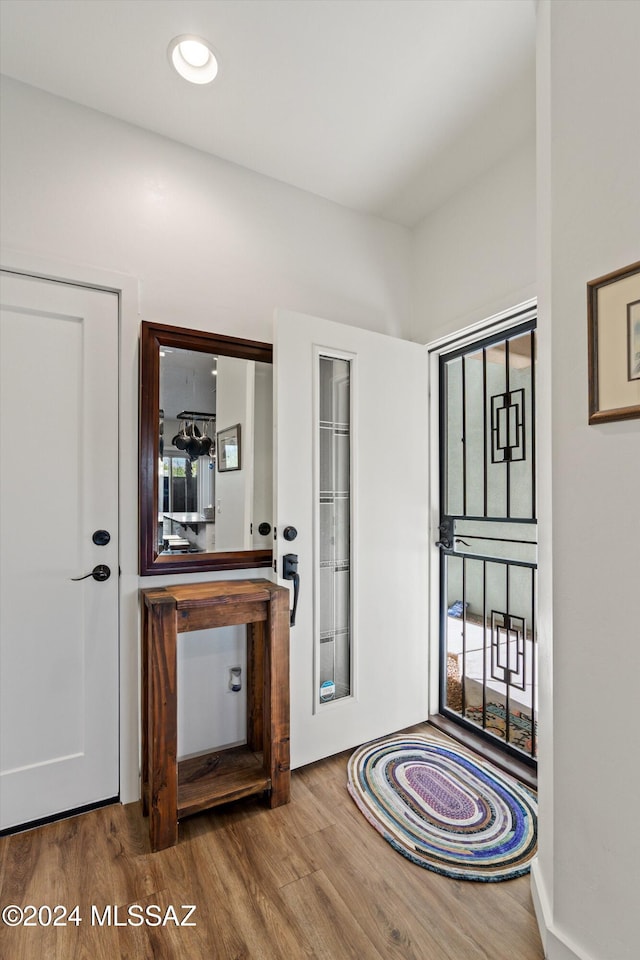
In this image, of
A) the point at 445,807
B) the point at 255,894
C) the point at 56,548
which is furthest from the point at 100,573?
the point at 445,807

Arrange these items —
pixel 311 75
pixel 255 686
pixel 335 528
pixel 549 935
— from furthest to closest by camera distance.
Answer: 1. pixel 335 528
2. pixel 255 686
3. pixel 311 75
4. pixel 549 935

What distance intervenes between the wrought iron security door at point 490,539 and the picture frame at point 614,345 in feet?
3.39

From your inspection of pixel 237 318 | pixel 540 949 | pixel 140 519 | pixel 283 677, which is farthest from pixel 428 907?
pixel 237 318

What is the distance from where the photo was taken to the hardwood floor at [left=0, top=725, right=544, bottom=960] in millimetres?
1308

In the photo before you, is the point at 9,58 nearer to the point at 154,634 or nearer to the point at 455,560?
the point at 154,634

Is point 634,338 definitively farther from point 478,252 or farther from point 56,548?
point 56,548

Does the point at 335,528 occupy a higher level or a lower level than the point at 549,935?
higher

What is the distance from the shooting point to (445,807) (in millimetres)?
1865

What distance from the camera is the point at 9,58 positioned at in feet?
5.71

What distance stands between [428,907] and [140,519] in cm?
162

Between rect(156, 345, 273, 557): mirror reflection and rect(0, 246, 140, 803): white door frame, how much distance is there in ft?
0.35

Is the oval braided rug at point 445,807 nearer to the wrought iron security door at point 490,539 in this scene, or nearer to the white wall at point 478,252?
the wrought iron security door at point 490,539

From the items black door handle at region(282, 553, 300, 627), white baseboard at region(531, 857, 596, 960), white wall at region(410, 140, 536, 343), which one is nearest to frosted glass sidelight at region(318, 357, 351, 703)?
black door handle at region(282, 553, 300, 627)

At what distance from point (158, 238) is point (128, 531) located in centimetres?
126
